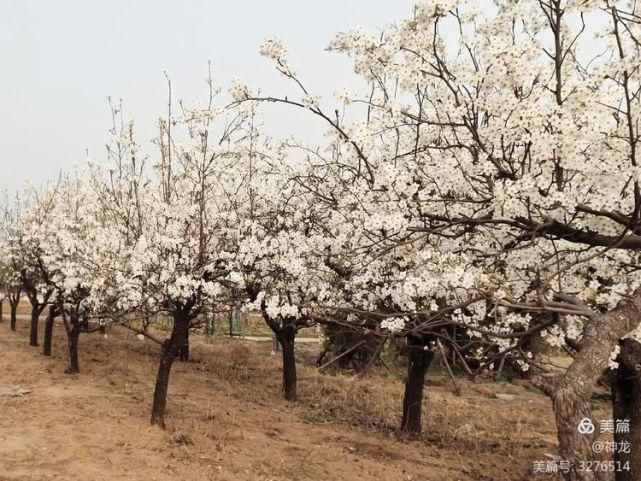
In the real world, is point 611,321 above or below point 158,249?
below

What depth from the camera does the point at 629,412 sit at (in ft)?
26.5

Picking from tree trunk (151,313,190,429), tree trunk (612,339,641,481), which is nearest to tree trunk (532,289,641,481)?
tree trunk (612,339,641,481)

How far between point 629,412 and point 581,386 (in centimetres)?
624

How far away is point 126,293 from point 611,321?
933 centimetres

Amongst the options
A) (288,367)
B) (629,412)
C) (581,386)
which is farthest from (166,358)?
(581,386)

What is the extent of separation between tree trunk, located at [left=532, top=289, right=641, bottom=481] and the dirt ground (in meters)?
4.47

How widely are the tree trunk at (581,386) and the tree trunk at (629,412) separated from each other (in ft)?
15.2

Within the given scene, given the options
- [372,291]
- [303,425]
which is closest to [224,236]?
[372,291]

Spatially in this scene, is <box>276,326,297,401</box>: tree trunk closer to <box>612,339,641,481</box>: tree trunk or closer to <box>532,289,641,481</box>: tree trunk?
<box>612,339,641,481</box>: tree trunk

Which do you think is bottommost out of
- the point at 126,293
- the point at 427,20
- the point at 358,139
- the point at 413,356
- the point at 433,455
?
the point at 433,455

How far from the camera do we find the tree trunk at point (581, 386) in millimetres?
2795

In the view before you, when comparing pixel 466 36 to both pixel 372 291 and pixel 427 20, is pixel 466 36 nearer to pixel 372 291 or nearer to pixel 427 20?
pixel 427 20

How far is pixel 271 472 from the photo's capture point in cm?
849

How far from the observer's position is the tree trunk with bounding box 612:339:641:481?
25.6 feet
